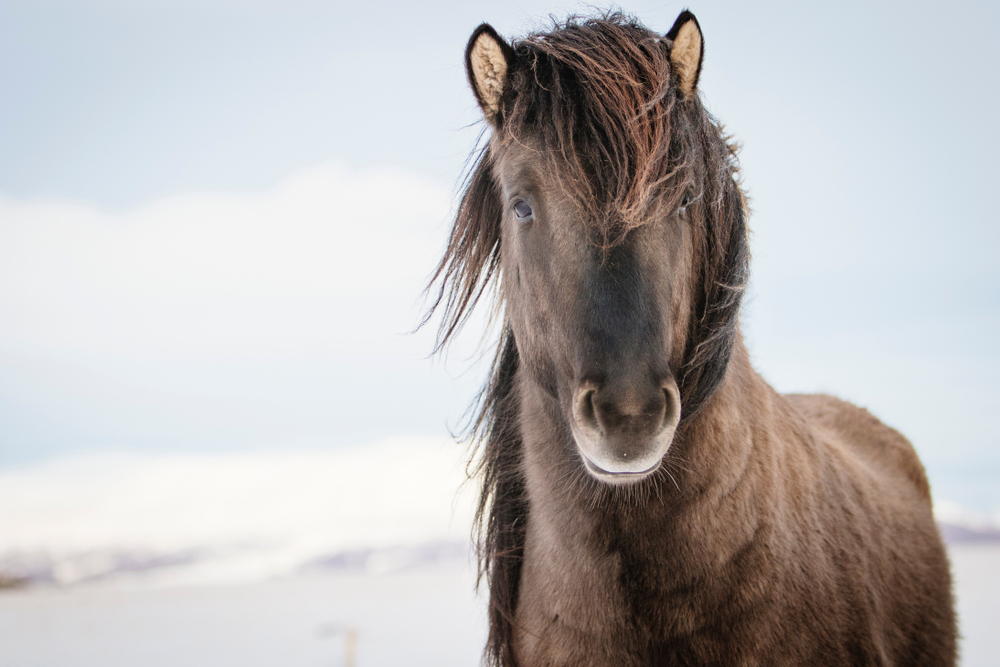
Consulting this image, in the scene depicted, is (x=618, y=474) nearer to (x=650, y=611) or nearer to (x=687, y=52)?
(x=650, y=611)

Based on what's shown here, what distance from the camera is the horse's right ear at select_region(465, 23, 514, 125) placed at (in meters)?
1.92

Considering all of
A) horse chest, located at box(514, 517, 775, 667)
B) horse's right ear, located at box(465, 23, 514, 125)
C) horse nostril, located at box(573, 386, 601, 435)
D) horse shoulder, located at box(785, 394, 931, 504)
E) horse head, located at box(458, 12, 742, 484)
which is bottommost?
horse chest, located at box(514, 517, 775, 667)

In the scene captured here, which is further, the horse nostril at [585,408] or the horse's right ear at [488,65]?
the horse's right ear at [488,65]

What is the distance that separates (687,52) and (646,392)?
109 cm

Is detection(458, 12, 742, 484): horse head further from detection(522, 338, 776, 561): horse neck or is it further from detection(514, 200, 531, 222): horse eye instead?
detection(522, 338, 776, 561): horse neck

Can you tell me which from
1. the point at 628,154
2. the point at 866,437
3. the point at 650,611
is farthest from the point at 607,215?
the point at 866,437

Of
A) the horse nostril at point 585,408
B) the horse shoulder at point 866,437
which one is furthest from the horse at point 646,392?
the horse shoulder at point 866,437

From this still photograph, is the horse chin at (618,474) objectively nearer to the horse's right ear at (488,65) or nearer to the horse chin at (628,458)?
the horse chin at (628,458)

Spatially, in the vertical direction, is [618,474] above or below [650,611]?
above

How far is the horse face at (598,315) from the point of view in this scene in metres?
1.44

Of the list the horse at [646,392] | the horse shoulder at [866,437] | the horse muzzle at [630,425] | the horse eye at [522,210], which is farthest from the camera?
the horse shoulder at [866,437]

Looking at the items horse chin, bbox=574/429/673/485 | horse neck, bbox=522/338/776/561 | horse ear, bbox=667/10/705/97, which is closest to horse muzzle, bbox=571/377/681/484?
horse chin, bbox=574/429/673/485

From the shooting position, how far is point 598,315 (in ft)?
5.20

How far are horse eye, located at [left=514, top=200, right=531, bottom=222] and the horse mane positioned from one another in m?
0.17
